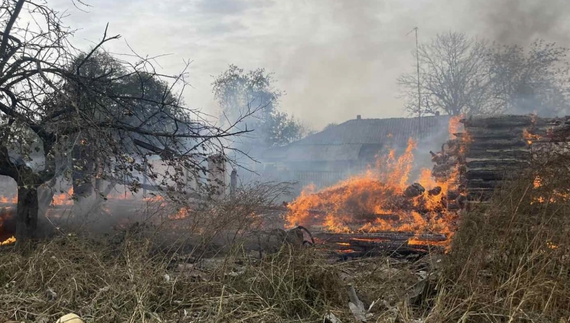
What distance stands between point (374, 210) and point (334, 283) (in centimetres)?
646

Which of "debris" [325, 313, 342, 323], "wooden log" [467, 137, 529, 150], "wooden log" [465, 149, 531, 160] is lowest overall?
"debris" [325, 313, 342, 323]

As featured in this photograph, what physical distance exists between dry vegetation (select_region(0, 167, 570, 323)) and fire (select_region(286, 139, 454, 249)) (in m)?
3.64

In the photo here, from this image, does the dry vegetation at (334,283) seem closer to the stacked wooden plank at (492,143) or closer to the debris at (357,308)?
the debris at (357,308)

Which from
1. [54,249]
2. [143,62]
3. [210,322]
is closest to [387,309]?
[210,322]

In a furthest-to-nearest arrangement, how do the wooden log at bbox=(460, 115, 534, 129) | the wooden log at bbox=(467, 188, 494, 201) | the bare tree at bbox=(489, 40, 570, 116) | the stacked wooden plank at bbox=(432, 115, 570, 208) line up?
1. the bare tree at bbox=(489, 40, 570, 116)
2. the wooden log at bbox=(460, 115, 534, 129)
3. the stacked wooden plank at bbox=(432, 115, 570, 208)
4. the wooden log at bbox=(467, 188, 494, 201)

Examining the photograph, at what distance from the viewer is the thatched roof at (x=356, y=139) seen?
34.6 metres

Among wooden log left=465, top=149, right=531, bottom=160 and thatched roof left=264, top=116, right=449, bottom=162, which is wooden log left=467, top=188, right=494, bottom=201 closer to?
wooden log left=465, top=149, right=531, bottom=160

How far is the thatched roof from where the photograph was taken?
3462cm

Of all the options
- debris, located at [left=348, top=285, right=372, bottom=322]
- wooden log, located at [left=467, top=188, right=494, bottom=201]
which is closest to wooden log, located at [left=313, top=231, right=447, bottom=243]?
wooden log, located at [left=467, top=188, right=494, bottom=201]

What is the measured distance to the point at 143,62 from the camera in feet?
22.4

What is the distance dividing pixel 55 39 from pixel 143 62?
1.55m

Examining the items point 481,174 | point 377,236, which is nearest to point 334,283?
point 377,236

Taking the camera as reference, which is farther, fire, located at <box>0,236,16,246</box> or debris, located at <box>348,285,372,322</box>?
fire, located at <box>0,236,16,246</box>

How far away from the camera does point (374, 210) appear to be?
1138 centimetres
